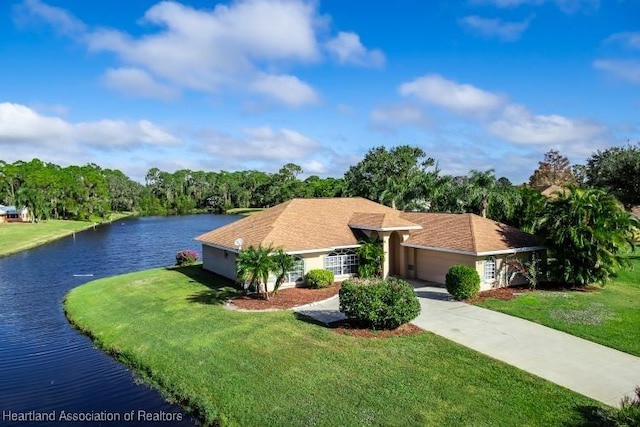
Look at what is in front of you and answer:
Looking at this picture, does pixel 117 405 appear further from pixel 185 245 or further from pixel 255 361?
pixel 185 245

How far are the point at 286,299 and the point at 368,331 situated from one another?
6.08 m

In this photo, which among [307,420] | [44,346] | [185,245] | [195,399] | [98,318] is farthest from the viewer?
[185,245]

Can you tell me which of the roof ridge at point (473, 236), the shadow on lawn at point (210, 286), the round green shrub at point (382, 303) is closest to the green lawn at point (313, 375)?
the round green shrub at point (382, 303)

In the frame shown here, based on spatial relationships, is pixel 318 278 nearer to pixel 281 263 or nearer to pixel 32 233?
pixel 281 263

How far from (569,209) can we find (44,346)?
24.8 metres

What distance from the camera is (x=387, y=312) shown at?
16.5 meters

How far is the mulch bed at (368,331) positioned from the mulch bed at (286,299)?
3.80 meters

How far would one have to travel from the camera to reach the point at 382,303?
54.4 ft

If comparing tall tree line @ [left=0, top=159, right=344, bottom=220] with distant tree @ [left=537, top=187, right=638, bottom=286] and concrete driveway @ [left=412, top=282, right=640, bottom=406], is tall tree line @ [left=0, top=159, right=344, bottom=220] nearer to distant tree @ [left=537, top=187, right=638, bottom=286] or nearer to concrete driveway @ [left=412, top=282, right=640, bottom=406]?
distant tree @ [left=537, top=187, right=638, bottom=286]

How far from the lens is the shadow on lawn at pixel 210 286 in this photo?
22.4 m

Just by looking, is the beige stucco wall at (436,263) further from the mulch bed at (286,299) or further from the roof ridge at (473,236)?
the mulch bed at (286,299)

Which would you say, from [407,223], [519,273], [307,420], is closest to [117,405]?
[307,420]

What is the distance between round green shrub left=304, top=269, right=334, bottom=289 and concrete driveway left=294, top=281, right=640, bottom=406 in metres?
3.01

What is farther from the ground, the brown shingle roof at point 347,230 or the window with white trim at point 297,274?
the brown shingle roof at point 347,230
